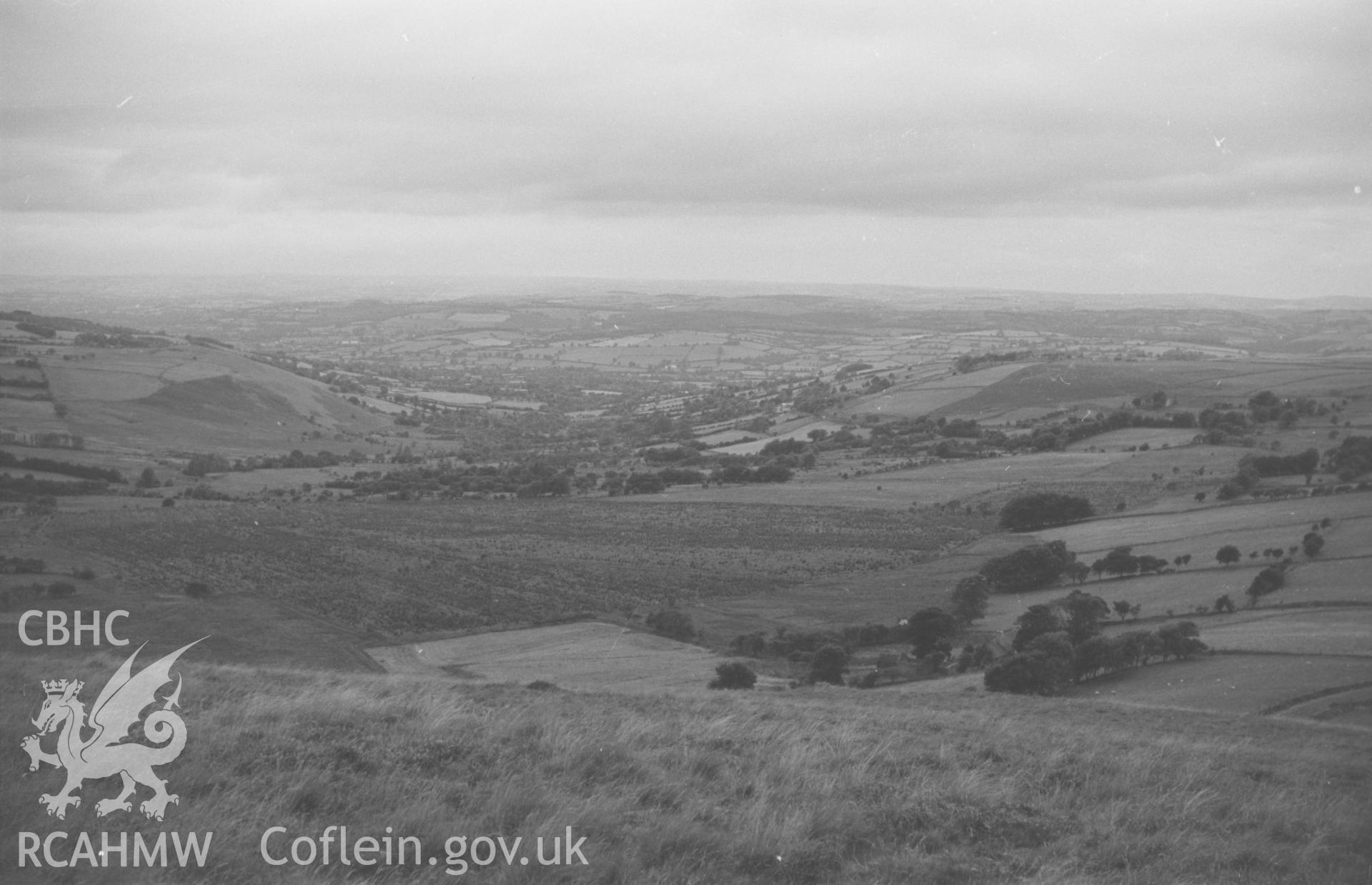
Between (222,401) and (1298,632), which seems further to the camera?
(222,401)

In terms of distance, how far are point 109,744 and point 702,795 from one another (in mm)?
3614

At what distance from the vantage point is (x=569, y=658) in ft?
77.8

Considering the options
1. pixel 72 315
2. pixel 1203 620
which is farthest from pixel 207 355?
pixel 1203 620

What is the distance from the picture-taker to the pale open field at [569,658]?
20531 millimetres

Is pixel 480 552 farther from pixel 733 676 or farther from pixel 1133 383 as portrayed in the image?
pixel 1133 383

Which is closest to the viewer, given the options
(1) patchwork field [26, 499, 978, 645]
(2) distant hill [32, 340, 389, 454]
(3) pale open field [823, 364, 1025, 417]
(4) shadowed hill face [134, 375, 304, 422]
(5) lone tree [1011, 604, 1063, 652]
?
(1) patchwork field [26, 499, 978, 645]

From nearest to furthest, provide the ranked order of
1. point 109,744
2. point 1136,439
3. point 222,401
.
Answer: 1. point 109,744
2. point 1136,439
3. point 222,401

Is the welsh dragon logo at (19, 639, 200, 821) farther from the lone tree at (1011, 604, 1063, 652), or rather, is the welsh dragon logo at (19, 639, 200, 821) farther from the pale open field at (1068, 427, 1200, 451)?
the pale open field at (1068, 427, 1200, 451)

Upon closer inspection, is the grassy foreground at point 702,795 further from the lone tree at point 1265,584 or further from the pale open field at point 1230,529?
the pale open field at point 1230,529

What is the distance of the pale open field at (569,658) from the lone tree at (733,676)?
36 cm

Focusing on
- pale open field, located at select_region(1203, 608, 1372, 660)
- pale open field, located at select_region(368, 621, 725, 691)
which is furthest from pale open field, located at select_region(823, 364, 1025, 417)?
pale open field, located at select_region(368, 621, 725, 691)

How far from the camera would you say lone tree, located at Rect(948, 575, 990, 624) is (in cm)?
3000

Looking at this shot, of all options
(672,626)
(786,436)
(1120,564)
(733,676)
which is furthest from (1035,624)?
(786,436)

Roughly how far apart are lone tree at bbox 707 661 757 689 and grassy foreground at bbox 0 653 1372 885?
11.7m
